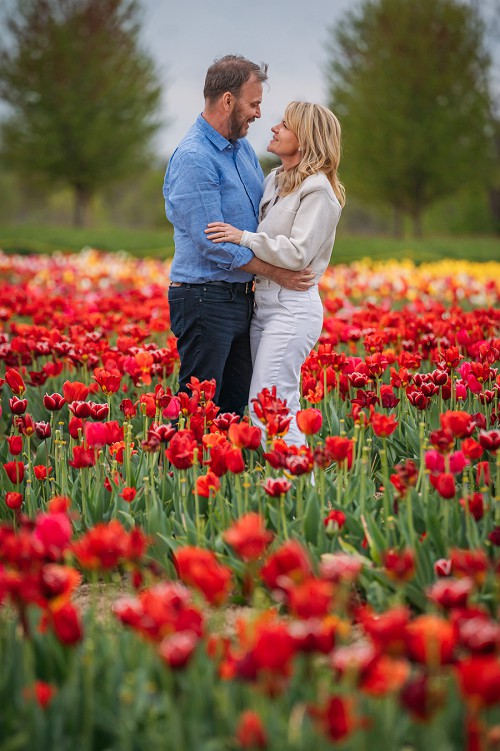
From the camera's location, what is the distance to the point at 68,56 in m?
30.3

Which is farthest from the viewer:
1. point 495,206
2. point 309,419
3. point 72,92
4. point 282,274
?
point 495,206

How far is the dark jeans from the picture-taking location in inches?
158

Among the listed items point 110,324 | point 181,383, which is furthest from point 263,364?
point 110,324

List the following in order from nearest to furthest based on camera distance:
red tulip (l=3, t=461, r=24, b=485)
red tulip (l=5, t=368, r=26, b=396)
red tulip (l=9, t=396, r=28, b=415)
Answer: red tulip (l=3, t=461, r=24, b=485) < red tulip (l=9, t=396, r=28, b=415) < red tulip (l=5, t=368, r=26, b=396)

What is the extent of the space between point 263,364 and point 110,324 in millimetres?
2185

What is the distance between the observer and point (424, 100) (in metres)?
31.2

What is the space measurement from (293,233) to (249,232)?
7.4 inches

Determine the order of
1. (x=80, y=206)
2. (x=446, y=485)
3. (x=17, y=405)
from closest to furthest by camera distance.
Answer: (x=446, y=485) < (x=17, y=405) < (x=80, y=206)

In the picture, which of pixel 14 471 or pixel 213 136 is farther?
pixel 213 136

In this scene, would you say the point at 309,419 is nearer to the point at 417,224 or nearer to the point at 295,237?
the point at 295,237

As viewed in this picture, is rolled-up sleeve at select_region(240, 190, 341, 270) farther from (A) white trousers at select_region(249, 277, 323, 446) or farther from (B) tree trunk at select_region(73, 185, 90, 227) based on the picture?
(B) tree trunk at select_region(73, 185, 90, 227)

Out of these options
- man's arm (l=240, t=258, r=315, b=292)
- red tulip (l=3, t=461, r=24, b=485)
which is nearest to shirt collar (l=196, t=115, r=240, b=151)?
man's arm (l=240, t=258, r=315, b=292)

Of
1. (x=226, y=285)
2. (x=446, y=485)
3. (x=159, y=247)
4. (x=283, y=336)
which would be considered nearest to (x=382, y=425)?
(x=446, y=485)

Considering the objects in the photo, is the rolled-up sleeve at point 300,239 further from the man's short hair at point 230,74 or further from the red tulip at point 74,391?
the red tulip at point 74,391
